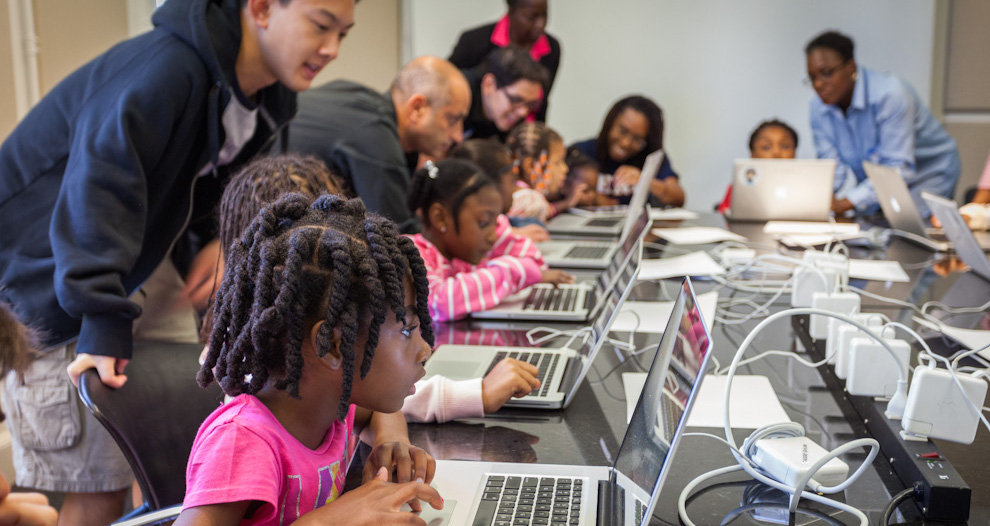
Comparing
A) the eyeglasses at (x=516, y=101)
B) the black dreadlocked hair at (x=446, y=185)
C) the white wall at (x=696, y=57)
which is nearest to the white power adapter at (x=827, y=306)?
the black dreadlocked hair at (x=446, y=185)

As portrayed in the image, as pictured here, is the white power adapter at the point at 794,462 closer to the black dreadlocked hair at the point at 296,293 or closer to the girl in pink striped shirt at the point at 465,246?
the black dreadlocked hair at the point at 296,293

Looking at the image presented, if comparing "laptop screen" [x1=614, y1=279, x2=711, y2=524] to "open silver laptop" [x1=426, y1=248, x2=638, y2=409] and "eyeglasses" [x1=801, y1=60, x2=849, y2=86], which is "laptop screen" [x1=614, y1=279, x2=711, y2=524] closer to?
"open silver laptop" [x1=426, y1=248, x2=638, y2=409]

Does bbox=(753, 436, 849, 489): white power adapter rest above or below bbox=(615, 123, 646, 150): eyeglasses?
below

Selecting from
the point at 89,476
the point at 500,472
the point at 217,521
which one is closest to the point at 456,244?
the point at 89,476

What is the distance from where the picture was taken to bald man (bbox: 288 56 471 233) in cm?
219

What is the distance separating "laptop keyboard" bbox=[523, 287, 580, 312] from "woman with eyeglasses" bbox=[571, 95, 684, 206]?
2.17m

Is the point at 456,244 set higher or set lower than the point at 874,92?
lower

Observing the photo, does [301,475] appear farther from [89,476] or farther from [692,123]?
[692,123]

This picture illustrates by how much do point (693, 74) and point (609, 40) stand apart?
0.55 meters

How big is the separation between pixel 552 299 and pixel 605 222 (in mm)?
1489

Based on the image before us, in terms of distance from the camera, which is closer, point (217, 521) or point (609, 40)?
point (217, 521)

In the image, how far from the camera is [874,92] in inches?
147

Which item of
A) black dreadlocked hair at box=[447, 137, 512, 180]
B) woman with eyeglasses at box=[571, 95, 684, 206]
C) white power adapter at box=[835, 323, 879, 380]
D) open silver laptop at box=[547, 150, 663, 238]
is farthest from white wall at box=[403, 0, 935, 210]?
white power adapter at box=[835, 323, 879, 380]

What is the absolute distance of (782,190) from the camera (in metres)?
3.33
